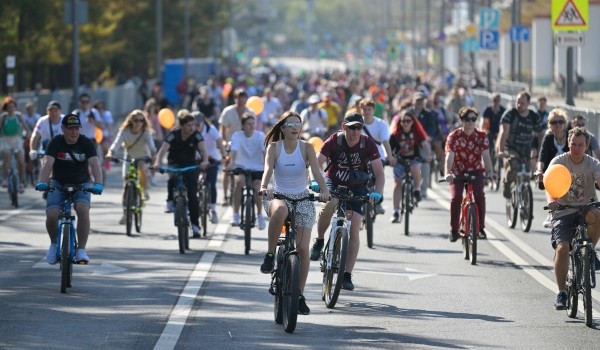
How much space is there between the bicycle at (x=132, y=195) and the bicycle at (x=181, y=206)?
160 cm

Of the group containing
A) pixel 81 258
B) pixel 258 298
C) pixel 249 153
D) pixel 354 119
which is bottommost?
pixel 258 298

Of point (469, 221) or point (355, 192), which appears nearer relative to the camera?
point (355, 192)

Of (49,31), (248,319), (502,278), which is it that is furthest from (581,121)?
(49,31)

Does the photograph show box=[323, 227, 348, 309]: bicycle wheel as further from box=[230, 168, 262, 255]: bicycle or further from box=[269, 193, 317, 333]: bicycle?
box=[230, 168, 262, 255]: bicycle

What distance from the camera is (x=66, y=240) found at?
48.0ft

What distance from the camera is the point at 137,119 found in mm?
21281

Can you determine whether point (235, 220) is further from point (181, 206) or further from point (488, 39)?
point (488, 39)

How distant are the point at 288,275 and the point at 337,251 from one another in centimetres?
142

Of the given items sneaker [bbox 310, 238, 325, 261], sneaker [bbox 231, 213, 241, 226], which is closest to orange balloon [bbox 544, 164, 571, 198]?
sneaker [bbox 310, 238, 325, 261]

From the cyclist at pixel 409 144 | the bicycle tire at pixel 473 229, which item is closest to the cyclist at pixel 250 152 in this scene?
the cyclist at pixel 409 144

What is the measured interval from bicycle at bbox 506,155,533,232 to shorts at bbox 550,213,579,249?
7.71 m

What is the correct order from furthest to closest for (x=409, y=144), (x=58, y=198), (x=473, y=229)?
(x=409, y=144)
(x=473, y=229)
(x=58, y=198)

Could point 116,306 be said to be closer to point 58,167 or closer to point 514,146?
point 58,167

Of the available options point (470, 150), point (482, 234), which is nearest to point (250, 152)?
point (482, 234)
